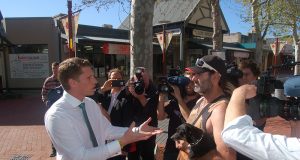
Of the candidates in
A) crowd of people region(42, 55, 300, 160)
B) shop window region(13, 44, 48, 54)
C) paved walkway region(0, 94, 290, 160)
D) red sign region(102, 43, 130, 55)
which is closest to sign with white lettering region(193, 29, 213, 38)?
red sign region(102, 43, 130, 55)

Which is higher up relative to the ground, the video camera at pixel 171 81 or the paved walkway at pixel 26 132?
the video camera at pixel 171 81

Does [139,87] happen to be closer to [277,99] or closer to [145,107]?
[145,107]

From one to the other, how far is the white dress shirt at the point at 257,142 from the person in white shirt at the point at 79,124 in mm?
861

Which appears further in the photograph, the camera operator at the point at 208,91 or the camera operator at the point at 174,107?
the camera operator at the point at 174,107

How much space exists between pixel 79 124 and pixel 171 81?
1399mm

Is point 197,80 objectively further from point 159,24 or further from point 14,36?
point 159,24

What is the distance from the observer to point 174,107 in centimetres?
384

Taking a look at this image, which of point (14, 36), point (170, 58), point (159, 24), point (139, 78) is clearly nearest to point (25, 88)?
point (14, 36)

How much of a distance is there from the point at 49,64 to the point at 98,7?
10667mm

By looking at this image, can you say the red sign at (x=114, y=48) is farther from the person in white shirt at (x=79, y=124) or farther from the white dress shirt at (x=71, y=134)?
the white dress shirt at (x=71, y=134)

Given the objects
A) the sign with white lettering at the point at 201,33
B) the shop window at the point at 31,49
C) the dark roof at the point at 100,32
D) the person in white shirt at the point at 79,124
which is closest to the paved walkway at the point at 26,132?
the person in white shirt at the point at 79,124

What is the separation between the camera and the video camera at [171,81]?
11.3ft

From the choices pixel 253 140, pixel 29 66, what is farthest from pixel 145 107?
pixel 29 66

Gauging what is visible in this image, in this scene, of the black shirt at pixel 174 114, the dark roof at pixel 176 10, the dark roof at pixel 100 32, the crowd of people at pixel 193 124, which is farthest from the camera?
the dark roof at pixel 176 10
